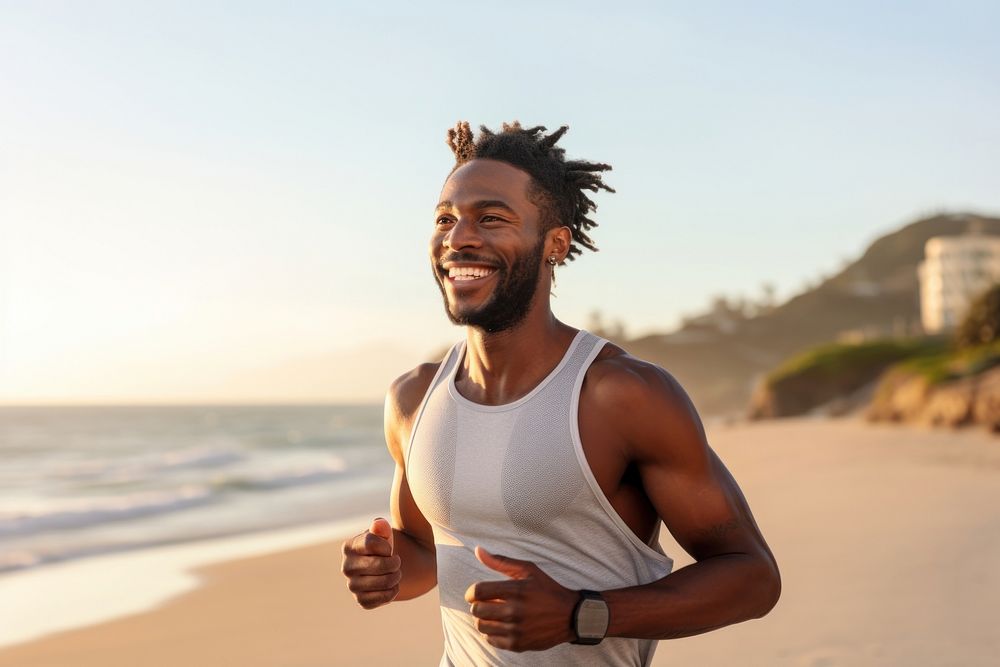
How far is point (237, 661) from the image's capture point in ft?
20.8

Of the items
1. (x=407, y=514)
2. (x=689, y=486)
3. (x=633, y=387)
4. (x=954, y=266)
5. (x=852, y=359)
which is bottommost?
(x=689, y=486)

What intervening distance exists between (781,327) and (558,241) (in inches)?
4391

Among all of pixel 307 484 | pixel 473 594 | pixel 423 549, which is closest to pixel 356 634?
pixel 423 549

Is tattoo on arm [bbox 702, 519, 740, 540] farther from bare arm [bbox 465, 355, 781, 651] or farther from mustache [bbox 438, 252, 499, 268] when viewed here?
mustache [bbox 438, 252, 499, 268]

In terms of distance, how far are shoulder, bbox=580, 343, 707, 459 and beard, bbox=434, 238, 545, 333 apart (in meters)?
0.34

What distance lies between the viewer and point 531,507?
2279mm

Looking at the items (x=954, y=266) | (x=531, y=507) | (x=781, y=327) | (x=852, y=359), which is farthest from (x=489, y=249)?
(x=781, y=327)

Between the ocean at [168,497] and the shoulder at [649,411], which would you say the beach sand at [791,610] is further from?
the shoulder at [649,411]

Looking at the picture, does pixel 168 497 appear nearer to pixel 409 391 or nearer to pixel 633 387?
pixel 409 391

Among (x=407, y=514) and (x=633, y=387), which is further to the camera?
(x=407, y=514)

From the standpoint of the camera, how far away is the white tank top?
228 centimetres

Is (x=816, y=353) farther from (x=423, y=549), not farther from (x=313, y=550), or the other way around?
(x=423, y=549)

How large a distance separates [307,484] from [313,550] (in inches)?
392

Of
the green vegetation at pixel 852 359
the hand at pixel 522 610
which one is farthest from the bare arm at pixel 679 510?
the green vegetation at pixel 852 359
